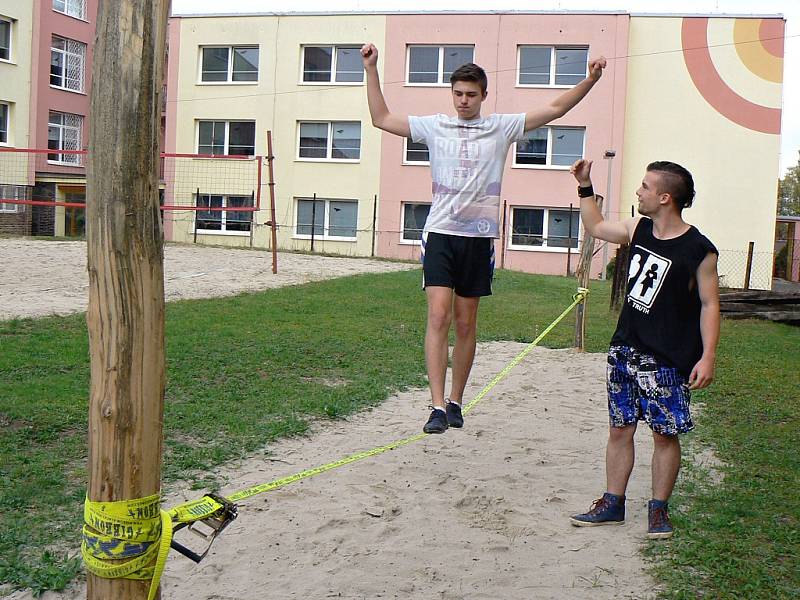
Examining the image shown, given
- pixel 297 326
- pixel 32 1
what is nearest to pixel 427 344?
pixel 297 326

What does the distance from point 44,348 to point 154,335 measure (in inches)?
280

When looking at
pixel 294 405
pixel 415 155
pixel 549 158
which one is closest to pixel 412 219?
pixel 415 155

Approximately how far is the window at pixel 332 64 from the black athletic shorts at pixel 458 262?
30.0 metres

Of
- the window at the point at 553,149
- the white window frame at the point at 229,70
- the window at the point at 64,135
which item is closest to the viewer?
the window at the point at 553,149

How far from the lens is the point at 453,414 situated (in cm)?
584

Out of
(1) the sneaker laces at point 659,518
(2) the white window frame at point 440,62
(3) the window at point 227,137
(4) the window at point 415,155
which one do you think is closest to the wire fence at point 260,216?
(3) the window at point 227,137

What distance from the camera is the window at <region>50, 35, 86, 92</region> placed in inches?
1454

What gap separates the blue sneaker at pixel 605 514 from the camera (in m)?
5.20

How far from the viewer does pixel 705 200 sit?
108ft

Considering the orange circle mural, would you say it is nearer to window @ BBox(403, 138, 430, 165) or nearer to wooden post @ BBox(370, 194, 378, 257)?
window @ BBox(403, 138, 430, 165)

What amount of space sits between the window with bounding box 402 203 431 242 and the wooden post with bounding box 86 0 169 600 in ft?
102

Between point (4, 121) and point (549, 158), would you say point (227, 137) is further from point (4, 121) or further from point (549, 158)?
point (549, 158)

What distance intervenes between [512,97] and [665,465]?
29726 mm

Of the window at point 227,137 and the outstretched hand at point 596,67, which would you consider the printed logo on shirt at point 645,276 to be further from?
the window at point 227,137
